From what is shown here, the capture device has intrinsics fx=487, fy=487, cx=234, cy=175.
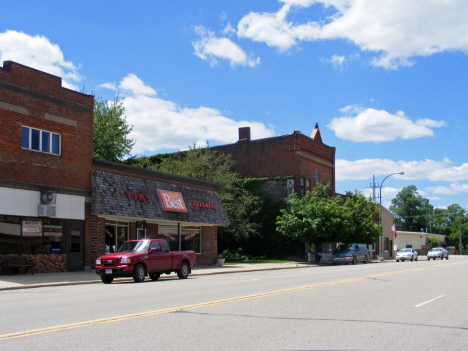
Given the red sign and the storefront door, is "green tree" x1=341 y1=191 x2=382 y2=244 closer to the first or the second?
the red sign

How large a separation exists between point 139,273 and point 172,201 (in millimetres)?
10004

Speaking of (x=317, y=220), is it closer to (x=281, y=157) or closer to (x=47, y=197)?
(x=281, y=157)

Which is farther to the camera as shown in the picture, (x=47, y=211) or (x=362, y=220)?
(x=362, y=220)

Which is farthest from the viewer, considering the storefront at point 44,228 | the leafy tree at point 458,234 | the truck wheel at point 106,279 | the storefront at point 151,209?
the leafy tree at point 458,234

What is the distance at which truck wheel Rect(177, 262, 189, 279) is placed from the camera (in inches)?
813

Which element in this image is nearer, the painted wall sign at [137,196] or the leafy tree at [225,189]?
the painted wall sign at [137,196]

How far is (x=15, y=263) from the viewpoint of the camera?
20688 mm

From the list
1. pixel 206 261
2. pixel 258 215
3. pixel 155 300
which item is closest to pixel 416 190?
pixel 258 215

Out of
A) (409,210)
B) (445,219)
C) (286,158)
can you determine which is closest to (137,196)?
(286,158)

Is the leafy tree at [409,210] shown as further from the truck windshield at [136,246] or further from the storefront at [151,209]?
the truck windshield at [136,246]

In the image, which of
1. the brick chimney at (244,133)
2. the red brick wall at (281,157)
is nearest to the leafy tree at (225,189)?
the red brick wall at (281,157)

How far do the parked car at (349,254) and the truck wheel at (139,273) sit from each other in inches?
922

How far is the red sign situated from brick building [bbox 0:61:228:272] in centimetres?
13

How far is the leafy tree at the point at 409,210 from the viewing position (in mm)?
123375
